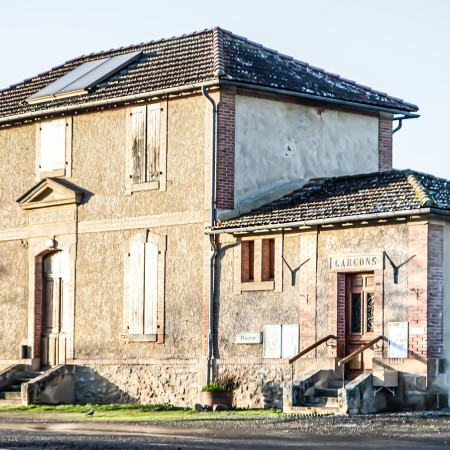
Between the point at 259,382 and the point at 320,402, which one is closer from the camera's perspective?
the point at 320,402

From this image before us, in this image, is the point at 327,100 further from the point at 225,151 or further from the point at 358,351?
the point at 358,351

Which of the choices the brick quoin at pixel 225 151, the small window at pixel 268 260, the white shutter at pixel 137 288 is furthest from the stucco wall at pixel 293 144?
the white shutter at pixel 137 288

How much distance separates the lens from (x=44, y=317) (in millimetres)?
33969

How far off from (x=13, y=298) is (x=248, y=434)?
14.3 metres

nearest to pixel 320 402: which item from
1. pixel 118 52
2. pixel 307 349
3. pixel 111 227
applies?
pixel 307 349

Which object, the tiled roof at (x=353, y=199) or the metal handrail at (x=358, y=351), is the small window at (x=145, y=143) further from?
the metal handrail at (x=358, y=351)

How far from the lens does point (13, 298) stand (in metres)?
34.7

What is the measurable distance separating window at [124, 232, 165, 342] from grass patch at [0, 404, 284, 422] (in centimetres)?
185

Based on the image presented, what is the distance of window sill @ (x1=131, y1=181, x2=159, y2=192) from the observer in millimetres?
31169

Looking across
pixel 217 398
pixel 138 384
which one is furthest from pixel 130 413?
pixel 138 384

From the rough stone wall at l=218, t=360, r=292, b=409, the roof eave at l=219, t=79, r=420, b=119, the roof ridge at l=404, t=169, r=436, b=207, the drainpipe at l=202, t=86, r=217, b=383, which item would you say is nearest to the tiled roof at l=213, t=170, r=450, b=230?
the roof ridge at l=404, t=169, r=436, b=207

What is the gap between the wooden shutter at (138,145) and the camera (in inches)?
1241

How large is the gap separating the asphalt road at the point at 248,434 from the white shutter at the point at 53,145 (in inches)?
370

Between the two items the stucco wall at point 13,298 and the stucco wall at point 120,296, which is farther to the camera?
the stucco wall at point 13,298
